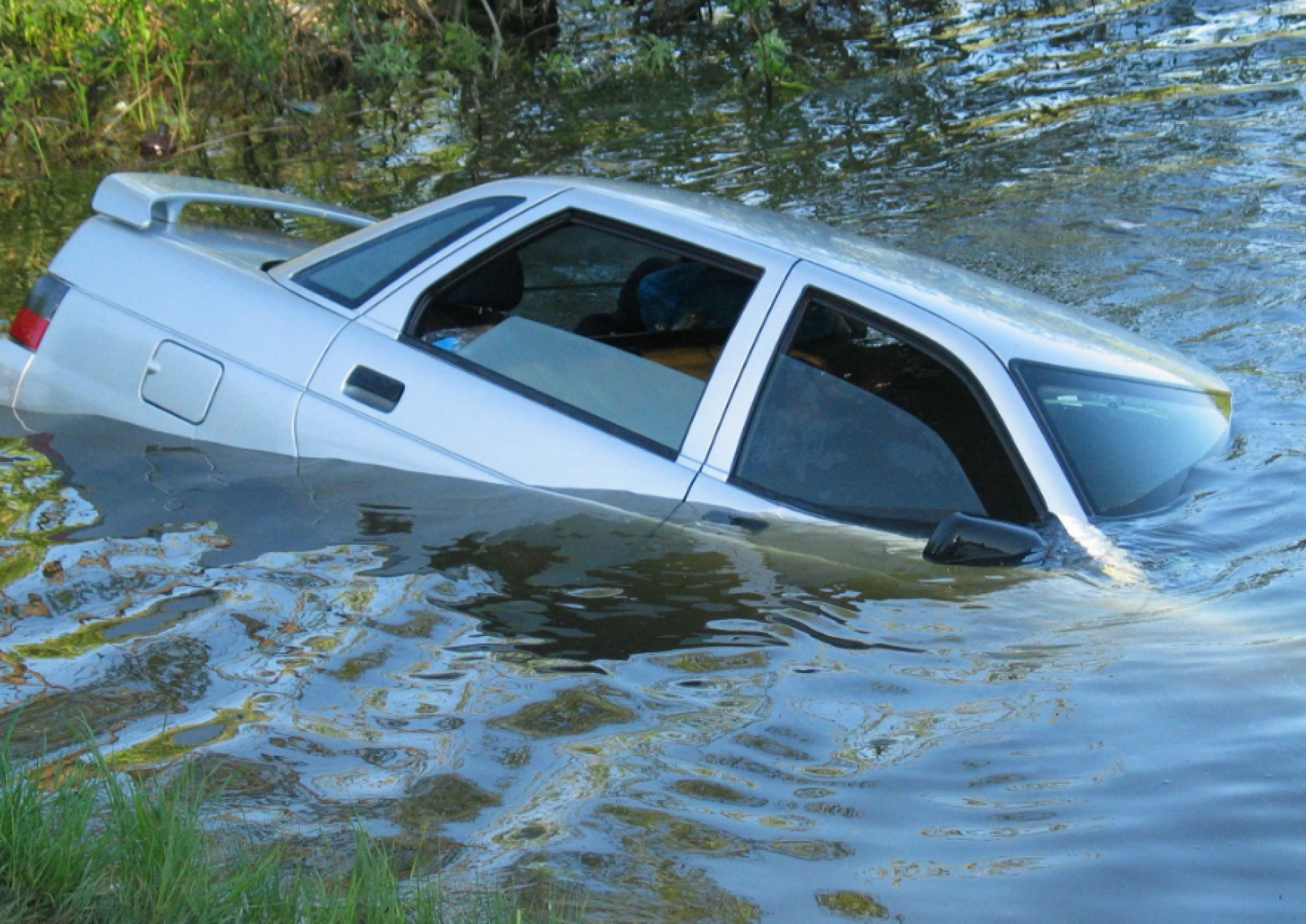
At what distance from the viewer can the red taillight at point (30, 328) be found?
15.3ft

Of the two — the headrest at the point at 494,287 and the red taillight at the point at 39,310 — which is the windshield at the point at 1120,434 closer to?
the headrest at the point at 494,287

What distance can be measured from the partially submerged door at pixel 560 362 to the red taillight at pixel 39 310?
1089 mm

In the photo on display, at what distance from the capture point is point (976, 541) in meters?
3.46

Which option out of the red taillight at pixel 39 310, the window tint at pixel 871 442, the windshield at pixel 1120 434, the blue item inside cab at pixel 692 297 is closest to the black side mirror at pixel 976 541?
the window tint at pixel 871 442

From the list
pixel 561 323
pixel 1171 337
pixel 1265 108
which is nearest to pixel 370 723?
pixel 561 323

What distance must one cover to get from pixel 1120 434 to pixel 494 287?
2005 mm

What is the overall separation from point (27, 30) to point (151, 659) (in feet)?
30.2

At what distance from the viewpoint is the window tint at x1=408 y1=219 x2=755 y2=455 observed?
4.01 m

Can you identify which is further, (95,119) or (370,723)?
(95,119)

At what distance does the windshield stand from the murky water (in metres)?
0.10

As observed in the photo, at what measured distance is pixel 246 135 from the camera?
1188cm

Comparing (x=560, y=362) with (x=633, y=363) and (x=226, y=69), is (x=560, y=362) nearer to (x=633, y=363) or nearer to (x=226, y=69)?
(x=633, y=363)

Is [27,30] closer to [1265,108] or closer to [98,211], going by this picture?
[98,211]

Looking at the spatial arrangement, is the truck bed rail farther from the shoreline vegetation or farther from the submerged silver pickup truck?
the shoreline vegetation
